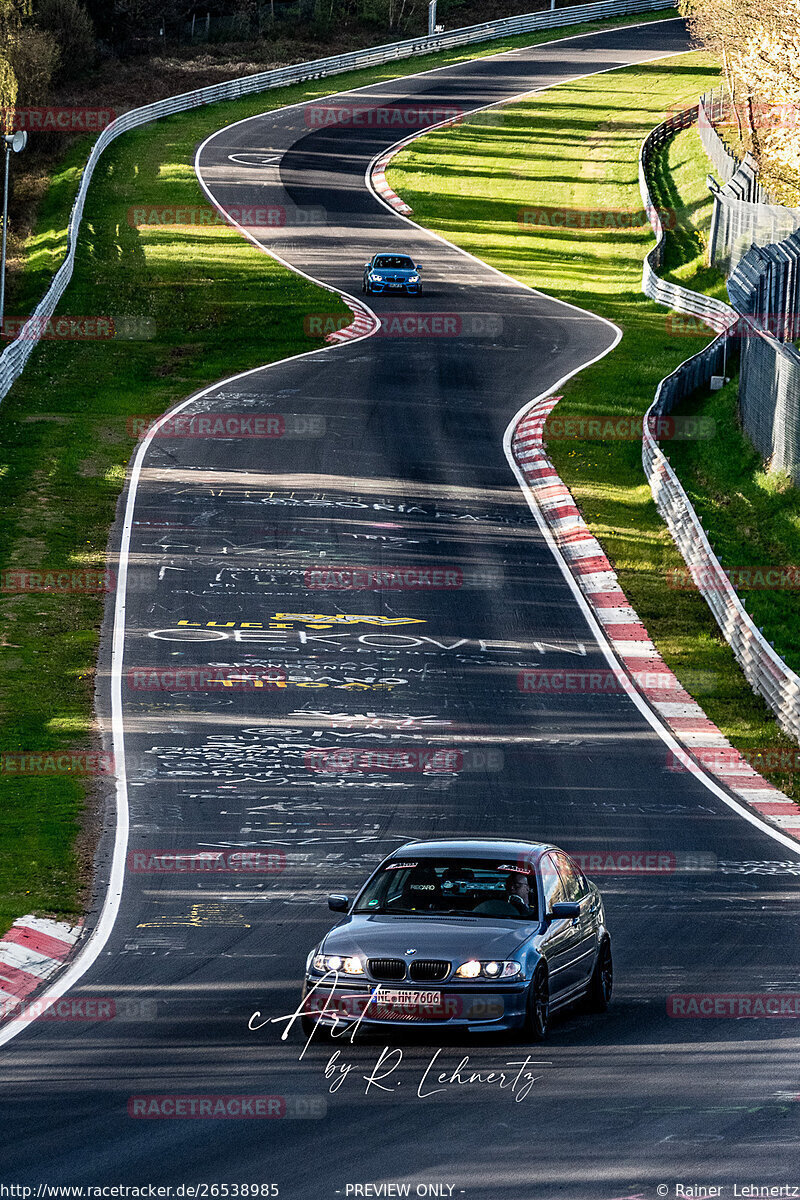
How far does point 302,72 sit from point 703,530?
66.4 metres

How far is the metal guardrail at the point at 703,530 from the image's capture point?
23109 mm

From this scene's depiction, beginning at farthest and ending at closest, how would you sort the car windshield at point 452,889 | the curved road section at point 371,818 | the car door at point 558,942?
the car windshield at point 452,889 < the car door at point 558,942 < the curved road section at point 371,818

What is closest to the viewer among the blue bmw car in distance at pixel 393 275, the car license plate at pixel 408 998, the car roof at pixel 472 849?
the car license plate at pixel 408 998

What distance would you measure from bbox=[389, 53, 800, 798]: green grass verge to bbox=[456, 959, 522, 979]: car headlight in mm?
10971

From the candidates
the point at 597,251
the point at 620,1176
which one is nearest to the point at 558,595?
the point at 620,1176

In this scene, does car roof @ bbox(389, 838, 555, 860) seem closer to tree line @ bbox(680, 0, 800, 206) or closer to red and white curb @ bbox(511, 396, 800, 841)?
red and white curb @ bbox(511, 396, 800, 841)

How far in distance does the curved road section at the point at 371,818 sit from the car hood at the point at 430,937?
0.63 metres

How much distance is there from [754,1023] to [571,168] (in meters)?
63.2

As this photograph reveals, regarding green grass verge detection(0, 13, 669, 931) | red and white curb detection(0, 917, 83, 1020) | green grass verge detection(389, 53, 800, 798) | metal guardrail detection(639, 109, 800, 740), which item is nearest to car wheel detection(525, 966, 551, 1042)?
red and white curb detection(0, 917, 83, 1020)

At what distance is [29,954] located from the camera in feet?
45.3

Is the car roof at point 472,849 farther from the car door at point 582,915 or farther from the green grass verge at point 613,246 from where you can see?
the green grass verge at point 613,246

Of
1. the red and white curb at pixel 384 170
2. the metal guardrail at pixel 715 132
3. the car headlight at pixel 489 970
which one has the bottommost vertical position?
the car headlight at pixel 489 970

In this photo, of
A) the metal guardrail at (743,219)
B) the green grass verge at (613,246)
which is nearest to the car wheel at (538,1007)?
the green grass verge at (613,246)

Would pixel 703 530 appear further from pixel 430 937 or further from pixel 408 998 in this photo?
pixel 408 998
